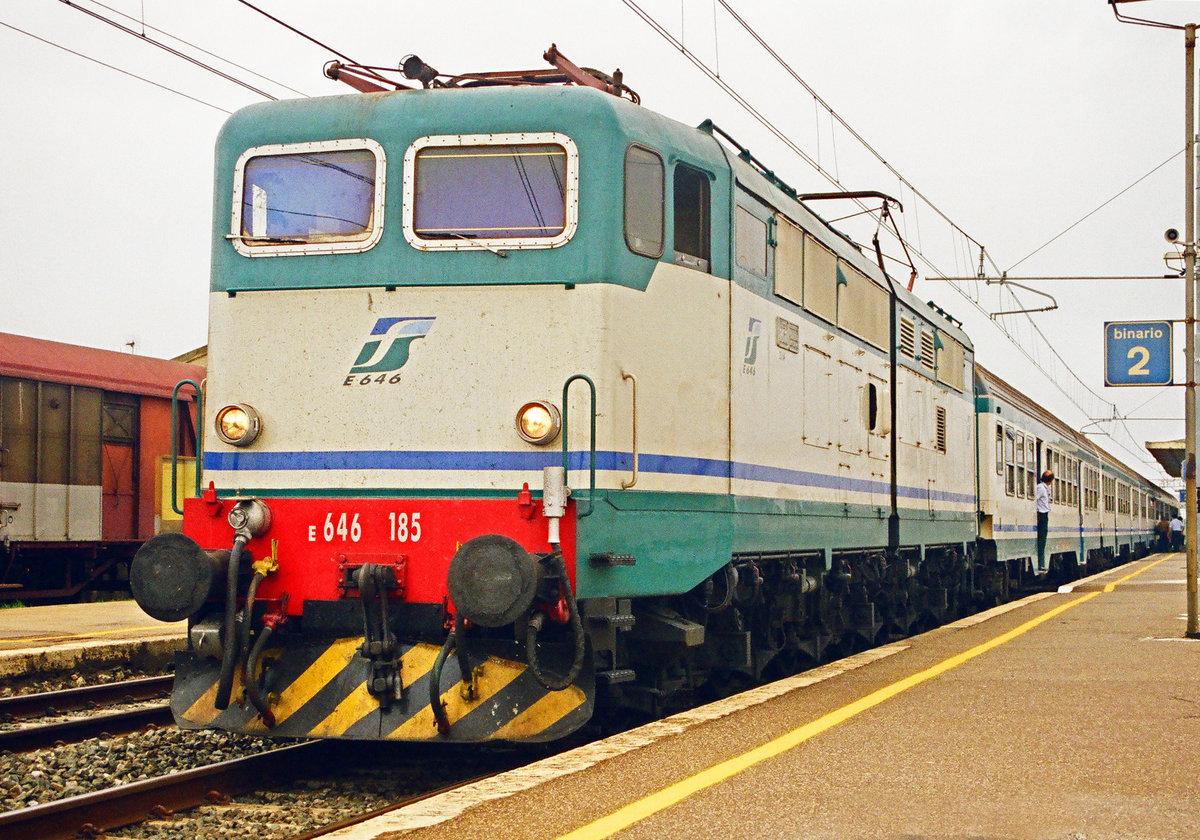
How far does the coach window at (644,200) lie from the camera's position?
7.09 metres

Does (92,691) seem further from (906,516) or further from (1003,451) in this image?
(1003,451)

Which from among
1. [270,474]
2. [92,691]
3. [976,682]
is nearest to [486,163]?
[270,474]

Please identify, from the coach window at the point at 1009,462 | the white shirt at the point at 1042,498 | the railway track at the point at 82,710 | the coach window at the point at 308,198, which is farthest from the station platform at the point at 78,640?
the white shirt at the point at 1042,498

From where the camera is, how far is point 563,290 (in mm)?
6883

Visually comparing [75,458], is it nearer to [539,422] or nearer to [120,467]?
[120,467]

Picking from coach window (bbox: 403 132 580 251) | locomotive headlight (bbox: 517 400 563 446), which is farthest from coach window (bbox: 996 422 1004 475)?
locomotive headlight (bbox: 517 400 563 446)

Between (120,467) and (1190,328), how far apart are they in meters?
14.4

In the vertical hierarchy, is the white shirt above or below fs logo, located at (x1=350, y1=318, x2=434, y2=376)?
below

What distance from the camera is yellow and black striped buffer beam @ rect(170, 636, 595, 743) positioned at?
6484mm

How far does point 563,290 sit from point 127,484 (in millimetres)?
14157

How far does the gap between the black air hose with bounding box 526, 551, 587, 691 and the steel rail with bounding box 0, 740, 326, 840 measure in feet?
5.73

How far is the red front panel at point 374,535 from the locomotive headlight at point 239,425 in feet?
1.24

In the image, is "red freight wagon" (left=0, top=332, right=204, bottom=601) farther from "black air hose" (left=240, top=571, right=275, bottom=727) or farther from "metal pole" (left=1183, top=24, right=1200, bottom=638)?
"metal pole" (left=1183, top=24, right=1200, bottom=638)

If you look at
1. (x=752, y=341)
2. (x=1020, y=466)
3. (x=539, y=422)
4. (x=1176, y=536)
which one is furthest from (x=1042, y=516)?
(x=1176, y=536)
